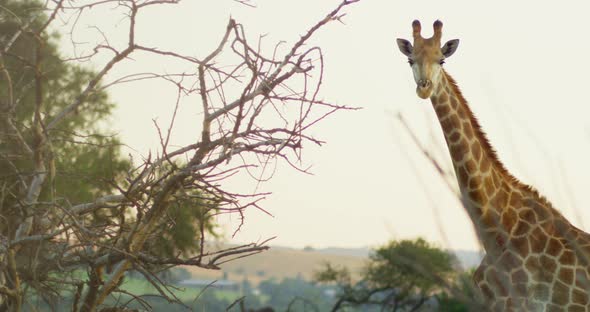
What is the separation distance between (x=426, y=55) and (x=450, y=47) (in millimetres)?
441

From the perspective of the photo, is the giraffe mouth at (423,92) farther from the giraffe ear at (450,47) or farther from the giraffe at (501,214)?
the giraffe ear at (450,47)

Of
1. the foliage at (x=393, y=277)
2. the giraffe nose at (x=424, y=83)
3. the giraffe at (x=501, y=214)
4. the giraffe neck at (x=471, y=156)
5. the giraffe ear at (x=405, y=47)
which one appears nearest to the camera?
the giraffe at (x=501, y=214)

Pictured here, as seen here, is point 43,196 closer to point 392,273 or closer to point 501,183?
point 392,273

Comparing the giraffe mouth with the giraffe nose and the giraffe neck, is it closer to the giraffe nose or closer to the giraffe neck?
the giraffe nose

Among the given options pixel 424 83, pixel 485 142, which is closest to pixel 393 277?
pixel 485 142

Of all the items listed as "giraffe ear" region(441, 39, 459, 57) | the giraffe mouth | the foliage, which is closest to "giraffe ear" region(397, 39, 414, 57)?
"giraffe ear" region(441, 39, 459, 57)

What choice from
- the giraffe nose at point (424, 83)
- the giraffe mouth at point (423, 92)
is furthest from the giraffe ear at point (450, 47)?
the giraffe mouth at point (423, 92)

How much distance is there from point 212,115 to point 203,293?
1.28 metres

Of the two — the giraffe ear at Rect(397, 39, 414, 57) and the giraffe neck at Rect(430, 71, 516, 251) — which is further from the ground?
the giraffe ear at Rect(397, 39, 414, 57)

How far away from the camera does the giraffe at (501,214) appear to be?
297 inches

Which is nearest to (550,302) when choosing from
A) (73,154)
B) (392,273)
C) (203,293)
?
(203,293)

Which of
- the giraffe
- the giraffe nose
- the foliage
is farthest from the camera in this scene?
the foliage

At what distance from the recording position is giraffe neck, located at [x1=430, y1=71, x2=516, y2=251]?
8047 mm

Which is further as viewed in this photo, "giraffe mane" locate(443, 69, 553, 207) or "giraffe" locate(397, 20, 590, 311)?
"giraffe mane" locate(443, 69, 553, 207)
